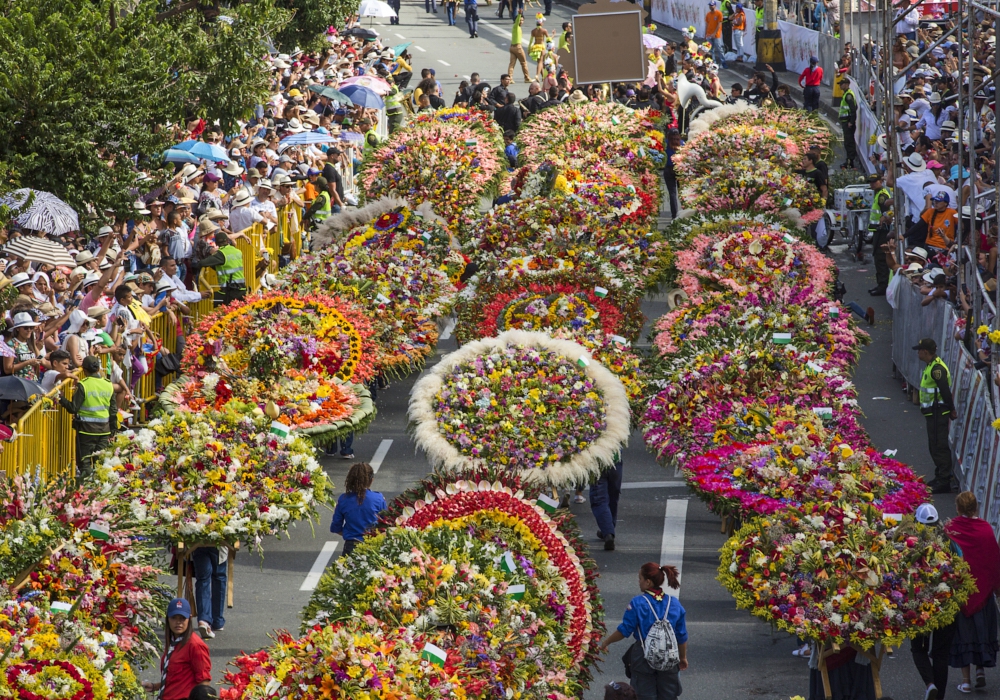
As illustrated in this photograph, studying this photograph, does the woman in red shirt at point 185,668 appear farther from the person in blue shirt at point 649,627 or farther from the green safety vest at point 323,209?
the green safety vest at point 323,209

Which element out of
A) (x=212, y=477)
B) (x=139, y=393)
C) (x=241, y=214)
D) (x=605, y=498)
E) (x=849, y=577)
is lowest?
(x=605, y=498)

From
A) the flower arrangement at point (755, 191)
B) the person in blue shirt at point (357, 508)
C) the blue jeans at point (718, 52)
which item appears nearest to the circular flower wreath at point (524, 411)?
the person in blue shirt at point (357, 508)

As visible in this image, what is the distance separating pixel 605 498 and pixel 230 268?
24.1 ft

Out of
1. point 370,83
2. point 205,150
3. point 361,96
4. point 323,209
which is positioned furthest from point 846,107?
point 205,150

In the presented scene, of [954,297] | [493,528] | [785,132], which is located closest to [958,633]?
[493,528]

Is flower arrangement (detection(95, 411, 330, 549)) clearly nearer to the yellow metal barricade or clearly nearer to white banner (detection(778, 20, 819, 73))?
the yellow metal barricade

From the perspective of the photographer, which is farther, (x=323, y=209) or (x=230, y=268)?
(x=323, y=209)

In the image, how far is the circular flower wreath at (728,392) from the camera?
14.1m

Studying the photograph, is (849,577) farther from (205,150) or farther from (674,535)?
(205,150)

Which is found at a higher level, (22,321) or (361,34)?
(361,34)

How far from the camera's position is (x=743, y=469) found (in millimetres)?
12797

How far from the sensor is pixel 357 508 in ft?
41.9

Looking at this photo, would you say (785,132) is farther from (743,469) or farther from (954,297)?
(743,469)

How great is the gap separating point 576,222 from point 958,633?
979 centimetres
